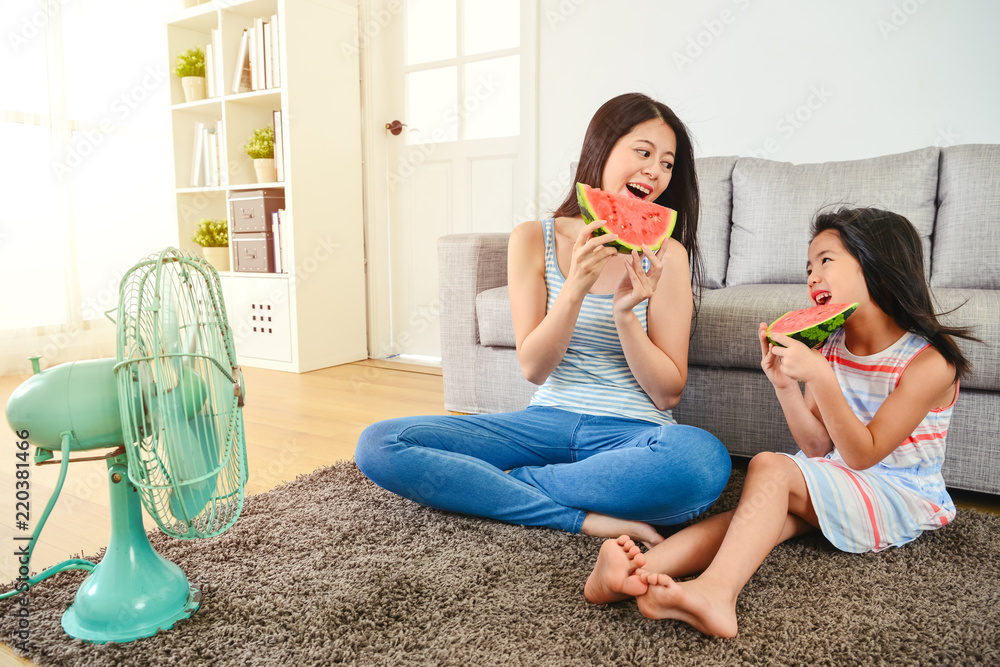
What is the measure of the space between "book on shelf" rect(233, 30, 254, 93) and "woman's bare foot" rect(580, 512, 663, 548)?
3158 mm

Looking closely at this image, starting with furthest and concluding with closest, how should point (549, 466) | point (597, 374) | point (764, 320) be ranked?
point (764, 320) → point (597, 374) → point (549, 466)

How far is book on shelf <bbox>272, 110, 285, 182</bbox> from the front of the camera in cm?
341

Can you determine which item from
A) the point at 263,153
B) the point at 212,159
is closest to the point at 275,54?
the point at 263,153

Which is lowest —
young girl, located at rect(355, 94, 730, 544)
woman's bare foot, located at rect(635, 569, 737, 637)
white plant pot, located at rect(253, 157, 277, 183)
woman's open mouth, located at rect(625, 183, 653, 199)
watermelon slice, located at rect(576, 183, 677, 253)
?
woman's bare foot, located at rect(635, 569, 737, 637)

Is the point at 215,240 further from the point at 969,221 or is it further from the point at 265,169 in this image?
the point at 969,221

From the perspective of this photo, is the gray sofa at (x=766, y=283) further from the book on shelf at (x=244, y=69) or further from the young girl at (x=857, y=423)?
the book on shelf at (x=244, y=69)

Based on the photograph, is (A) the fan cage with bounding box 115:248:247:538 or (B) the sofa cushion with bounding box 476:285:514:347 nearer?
(A) the fan cage with bounding box 115:248:247:538

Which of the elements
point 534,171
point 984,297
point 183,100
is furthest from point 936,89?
point 183,100

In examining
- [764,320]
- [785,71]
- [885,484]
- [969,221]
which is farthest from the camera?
[785,71]

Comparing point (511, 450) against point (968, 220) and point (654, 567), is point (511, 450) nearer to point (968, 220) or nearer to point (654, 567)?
point (654, 567)

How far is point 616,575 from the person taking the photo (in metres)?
1.04

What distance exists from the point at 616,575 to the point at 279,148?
9.99ft

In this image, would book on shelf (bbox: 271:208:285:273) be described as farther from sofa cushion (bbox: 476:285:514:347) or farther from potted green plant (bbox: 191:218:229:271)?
sofa cushion (bbox: 476:285:514:347)

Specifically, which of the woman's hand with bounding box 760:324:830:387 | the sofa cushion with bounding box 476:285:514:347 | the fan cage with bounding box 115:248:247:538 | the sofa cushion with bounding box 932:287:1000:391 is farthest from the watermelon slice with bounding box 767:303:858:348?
the sofa cushion with bounding box 476:285:514:347
